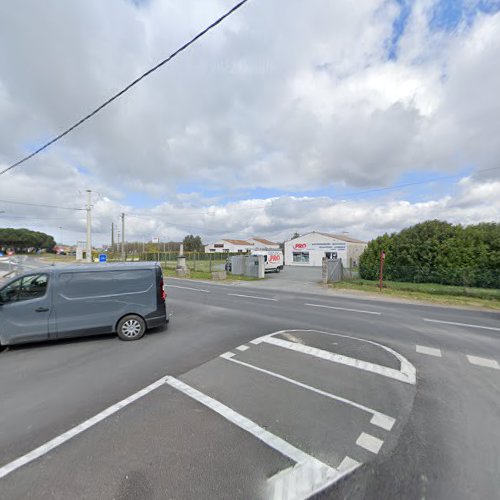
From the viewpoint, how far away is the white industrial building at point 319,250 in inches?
1489

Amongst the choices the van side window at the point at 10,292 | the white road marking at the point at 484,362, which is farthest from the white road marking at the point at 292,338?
the van side window at the point at 10,292

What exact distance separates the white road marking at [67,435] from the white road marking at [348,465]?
2.56 m

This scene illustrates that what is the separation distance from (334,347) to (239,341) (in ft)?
6.70

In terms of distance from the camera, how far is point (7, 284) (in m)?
5.28

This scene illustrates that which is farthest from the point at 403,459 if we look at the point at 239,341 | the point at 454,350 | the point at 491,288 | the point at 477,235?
the point at 477,235

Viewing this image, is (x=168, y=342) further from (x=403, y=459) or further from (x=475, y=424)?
(x=475, y=424)

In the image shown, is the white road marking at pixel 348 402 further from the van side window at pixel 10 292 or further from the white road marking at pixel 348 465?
the van side window at pixel 10 292

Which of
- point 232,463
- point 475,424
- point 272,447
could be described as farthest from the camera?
point 475,424

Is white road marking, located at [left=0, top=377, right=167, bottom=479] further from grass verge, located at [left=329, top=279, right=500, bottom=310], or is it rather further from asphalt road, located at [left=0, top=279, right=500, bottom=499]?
grass verge, located at [left=329, top=279, right=500, bottom=310]

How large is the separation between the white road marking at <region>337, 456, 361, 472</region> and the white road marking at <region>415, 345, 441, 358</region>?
3768 millimetres

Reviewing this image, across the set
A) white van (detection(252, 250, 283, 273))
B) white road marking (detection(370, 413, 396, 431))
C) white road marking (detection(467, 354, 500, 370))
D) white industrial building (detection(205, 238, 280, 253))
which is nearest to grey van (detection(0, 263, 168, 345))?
white road marking (detection(370, 413, 396, 431))

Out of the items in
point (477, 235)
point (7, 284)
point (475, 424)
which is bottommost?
point (475, 424)

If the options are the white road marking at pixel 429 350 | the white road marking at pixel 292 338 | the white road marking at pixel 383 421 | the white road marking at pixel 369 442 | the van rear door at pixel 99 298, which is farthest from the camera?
the white road marking at pixel 292 338

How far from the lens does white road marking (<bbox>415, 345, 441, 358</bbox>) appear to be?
5.09 m
